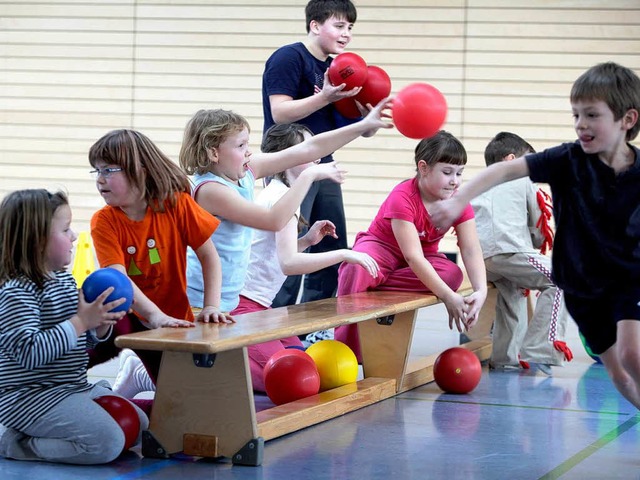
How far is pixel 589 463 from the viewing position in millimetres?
3605

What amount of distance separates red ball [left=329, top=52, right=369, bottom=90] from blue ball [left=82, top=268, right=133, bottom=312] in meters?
1.91

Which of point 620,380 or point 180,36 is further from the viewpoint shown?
point 180,36

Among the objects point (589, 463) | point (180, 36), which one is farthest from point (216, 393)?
point (180, 36)

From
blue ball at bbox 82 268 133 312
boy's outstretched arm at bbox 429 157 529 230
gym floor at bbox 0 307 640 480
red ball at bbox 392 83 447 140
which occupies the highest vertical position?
red ball at bbox 392 83 447 140

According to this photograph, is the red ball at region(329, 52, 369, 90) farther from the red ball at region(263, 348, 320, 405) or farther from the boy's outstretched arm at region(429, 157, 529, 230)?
the boy's outstretched arm at region(429, 157, 529, 230)

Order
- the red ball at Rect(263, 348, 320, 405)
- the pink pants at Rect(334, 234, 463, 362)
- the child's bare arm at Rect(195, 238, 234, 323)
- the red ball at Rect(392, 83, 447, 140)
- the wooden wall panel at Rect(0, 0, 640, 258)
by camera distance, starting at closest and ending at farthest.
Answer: the child's bare arm at Rect(195, 238, 234, 323)
the red ball at Rect(392, 83, 447, 140)
the red ball at Rect(263, 348, 320, 405)
the pink pants at Rect(334, 234, 463, 362)
the wooden wall panel at Rect(0, 0, 640, 258)

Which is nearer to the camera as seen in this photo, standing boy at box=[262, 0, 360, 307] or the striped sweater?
the striped sweater

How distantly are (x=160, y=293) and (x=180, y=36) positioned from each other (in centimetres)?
842

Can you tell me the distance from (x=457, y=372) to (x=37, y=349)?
2315 millimetres

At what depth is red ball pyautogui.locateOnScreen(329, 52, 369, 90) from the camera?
4.86m

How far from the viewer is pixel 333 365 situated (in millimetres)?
4723

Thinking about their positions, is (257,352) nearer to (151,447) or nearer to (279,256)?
(279,256)

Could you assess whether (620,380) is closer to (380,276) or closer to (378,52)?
(380,276)

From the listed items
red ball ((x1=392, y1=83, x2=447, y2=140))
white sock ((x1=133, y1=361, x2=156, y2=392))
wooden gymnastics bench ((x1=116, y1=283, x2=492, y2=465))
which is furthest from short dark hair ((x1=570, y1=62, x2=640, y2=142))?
white sock ((x1=133, y1=361, x2=156, y2=392))
